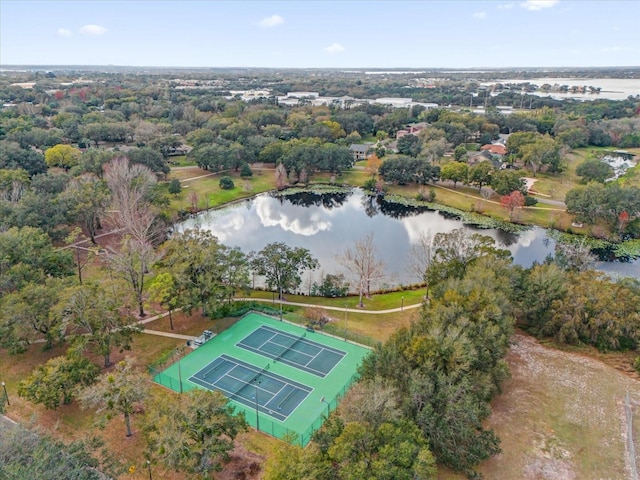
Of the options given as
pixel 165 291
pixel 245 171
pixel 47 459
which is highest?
pixel 245 171

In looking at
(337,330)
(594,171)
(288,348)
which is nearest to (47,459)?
(288,348)

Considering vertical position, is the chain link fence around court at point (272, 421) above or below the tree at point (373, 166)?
below

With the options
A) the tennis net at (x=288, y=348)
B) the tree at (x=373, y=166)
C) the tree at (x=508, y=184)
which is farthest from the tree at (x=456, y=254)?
the tree at (x=373, y=166)

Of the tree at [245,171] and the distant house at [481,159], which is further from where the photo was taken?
the distant house at [481,159]

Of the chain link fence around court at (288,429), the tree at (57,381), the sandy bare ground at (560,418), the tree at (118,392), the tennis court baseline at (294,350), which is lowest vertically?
the sandy bare ground at (560,418)

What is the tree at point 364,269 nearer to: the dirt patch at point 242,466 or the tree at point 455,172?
the dirt patch at point 242,466

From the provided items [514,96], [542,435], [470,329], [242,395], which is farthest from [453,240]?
[514,96]

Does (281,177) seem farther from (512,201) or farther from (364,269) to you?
(364,269)
